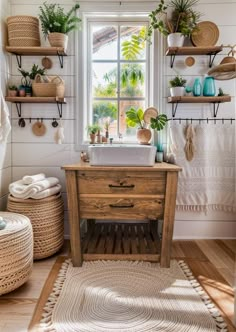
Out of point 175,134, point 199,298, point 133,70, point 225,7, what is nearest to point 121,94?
point 133,70

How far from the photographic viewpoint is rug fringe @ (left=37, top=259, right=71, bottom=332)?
5.19ft

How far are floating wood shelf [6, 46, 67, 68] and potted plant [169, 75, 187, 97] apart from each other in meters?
0.96

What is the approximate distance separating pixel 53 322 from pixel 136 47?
2368 mm

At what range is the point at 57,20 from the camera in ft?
8.54

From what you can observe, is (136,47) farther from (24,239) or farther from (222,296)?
(222,296)

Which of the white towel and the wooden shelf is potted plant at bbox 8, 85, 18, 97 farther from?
the white towel

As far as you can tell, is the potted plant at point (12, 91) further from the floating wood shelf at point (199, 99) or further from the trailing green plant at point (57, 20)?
the floating wood shelf at point (199, 99)

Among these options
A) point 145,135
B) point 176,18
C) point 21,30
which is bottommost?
point 145,135

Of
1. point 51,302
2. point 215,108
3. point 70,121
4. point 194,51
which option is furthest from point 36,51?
point 51,302

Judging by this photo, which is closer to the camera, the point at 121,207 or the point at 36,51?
the point at 121,207

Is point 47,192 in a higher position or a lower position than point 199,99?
lower

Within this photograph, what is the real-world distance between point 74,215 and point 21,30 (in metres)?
1.57

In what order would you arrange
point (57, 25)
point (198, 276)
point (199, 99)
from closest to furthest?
1. point (198, 276)
2. point (57, 25)
3. point (199, 99)

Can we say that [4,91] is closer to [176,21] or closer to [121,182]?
[121,182]
